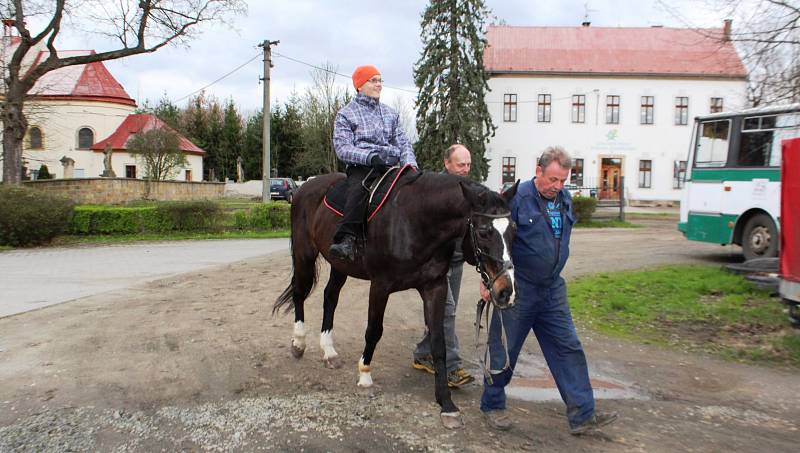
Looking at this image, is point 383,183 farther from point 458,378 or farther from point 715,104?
point 715,104

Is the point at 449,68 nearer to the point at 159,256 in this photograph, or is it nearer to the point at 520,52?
the point at 520,52

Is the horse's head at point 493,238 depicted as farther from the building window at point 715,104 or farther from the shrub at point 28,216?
the building window at point 715,104

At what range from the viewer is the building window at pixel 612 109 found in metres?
42.3

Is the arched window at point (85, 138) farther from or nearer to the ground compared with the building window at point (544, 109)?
nearer to the ground

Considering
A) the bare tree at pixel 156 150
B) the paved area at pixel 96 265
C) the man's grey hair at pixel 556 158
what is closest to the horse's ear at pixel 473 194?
the man's grey hair at pixel 556 158

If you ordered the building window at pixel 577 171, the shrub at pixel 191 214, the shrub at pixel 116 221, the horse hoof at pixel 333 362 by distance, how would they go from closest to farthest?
the horse hoof at pixel 333 362 < the shrub at pixel 116 221 < the shrub at pixel 191 214 < the building window at pixel 577 171

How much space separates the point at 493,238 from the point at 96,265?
1156 centimetres

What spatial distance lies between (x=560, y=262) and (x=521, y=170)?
39.2m

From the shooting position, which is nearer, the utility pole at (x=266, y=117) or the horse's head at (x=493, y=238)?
the horse's head at (x=493, y=238)

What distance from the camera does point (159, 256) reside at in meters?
14.1

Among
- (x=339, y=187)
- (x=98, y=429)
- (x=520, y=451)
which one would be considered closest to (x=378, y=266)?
(x=339, y=187)

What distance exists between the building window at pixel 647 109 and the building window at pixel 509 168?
10.3 meters

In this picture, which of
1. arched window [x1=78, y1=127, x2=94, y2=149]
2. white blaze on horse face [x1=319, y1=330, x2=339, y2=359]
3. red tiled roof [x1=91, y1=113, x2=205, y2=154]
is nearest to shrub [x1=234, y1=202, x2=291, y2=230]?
white blaze on horse face [x1=319, y1=330, x2=339, y2=359]

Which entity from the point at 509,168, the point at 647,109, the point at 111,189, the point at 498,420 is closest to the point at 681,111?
the point at 647,109
